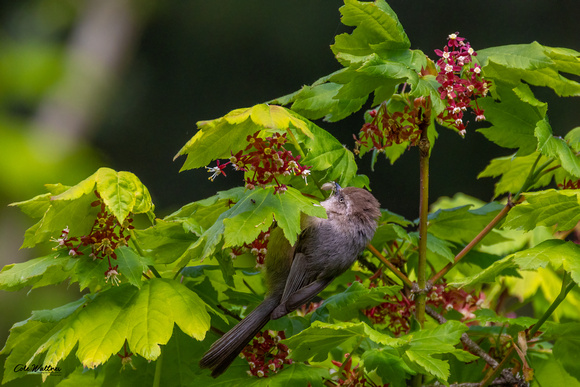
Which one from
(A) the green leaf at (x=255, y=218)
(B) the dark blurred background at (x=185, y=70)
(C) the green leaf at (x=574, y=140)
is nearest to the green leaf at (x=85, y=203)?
(A) the green leaf at (x=255, y=218)

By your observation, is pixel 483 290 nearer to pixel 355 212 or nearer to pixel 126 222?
pixel 355 212

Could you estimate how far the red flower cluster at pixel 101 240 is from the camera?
0.88 meters

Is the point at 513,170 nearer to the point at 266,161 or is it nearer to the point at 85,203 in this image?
the point at 266,161

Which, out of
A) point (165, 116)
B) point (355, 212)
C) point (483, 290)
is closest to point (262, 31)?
point (165, 116)

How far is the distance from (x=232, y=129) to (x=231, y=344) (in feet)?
1.08

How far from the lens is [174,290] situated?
0.92 m

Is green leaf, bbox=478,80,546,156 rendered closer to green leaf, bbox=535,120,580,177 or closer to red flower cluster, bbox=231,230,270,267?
green leaf, bbox=535,120,580,177

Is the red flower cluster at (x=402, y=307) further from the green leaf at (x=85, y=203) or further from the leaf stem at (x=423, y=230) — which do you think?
the green leaf at (x=85, y=203)

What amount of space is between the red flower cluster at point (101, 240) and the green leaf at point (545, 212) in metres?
0.61

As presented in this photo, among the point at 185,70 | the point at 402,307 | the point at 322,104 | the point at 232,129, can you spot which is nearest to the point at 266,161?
the point at 232,129

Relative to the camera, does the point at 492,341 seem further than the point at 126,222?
Yes

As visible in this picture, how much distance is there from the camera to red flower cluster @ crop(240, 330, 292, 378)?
3.14 ft

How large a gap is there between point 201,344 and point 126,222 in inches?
10.5

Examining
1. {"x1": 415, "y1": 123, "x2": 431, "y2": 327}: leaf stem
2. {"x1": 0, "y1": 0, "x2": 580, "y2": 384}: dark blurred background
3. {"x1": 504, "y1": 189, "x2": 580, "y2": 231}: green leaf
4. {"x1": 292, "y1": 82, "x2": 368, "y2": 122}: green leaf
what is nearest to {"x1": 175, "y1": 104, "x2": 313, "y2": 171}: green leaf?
{"x1": 292, "y1": 82, "x2": 368, "y2": 122}: green leaf
